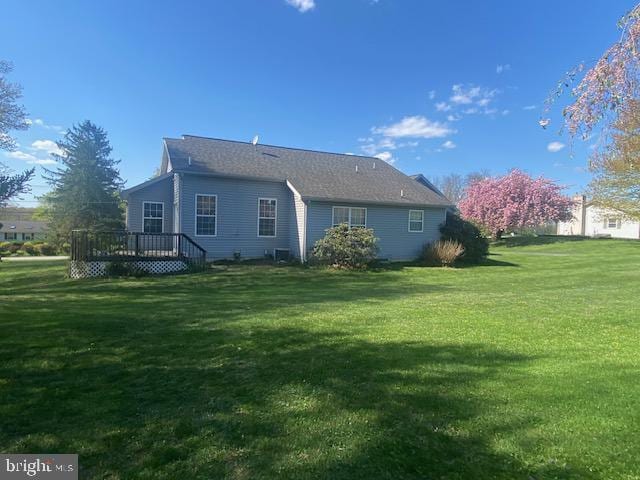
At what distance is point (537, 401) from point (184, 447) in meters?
3.00

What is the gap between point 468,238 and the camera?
20891 millimetres

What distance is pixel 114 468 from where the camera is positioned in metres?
2.84

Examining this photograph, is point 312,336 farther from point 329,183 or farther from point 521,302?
point 329,183

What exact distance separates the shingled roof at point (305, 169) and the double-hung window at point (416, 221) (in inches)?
23.9

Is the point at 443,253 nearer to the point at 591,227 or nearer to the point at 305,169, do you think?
the point at 305,169

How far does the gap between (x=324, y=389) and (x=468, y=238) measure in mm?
18359

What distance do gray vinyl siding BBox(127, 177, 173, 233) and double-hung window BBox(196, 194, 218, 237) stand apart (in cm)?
139

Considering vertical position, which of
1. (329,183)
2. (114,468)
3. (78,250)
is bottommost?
(114,468)

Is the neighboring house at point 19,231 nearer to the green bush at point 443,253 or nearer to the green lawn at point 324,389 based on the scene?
the green bush at point 443,253

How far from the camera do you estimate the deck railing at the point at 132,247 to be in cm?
1382

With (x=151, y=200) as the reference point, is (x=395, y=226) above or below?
below

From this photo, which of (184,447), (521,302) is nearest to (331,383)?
(184,447)

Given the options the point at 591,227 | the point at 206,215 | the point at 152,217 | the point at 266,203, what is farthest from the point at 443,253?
the point at 591,227

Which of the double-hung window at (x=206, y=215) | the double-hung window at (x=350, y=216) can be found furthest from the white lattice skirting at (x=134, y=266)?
the double-hung window at (x=350, y=216)
